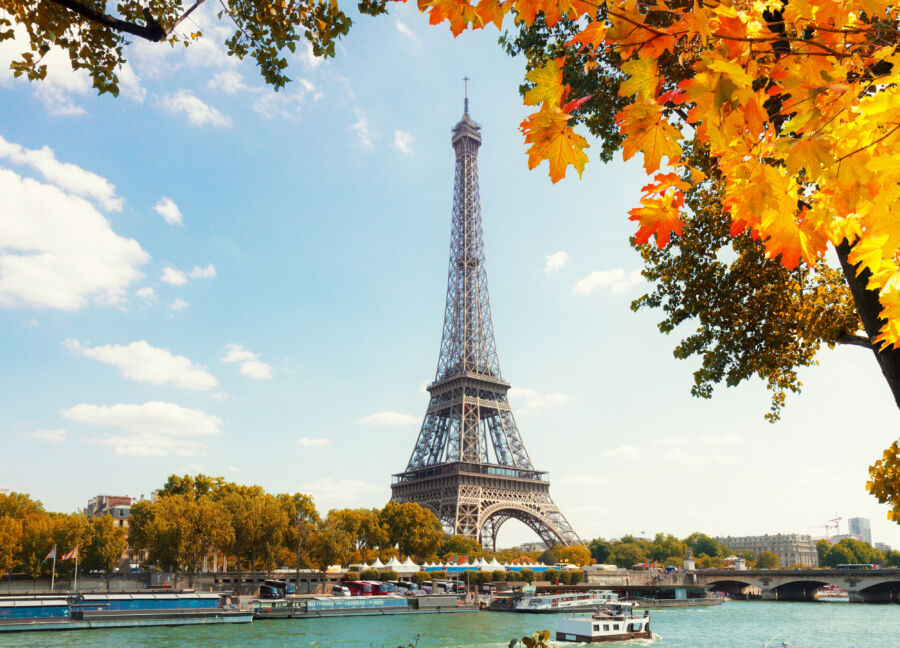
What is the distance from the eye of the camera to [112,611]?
39188 mm

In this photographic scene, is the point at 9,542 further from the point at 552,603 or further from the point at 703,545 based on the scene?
the point at 703,545

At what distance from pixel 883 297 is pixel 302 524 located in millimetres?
61047

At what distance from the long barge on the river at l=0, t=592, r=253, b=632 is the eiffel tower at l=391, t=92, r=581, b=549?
3340 cm

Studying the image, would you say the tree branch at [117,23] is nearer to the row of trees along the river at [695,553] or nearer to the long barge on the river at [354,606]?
the long barge on the river at [354,606]

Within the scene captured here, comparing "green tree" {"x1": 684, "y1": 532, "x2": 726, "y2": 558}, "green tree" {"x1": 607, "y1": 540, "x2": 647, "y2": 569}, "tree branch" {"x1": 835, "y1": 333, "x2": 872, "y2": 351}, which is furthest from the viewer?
"green tree" {"x1": 684, "y1": 532, "x2": 726, "y2": 558}

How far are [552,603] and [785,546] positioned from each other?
5872 inches

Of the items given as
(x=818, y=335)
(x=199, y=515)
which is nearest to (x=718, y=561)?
(x=199, y=515)

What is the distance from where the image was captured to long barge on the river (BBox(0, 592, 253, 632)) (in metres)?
35.8

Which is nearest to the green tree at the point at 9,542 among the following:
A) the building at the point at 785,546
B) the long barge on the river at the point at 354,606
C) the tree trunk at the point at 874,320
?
the long barge on the river at the point at 354,606

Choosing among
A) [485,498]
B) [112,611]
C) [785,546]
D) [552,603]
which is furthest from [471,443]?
[785,546]

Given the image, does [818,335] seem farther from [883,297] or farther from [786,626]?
[786,626]

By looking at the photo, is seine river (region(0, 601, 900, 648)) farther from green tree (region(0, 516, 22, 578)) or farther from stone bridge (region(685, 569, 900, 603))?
stone bridge (region(685, 569, 900, 603))

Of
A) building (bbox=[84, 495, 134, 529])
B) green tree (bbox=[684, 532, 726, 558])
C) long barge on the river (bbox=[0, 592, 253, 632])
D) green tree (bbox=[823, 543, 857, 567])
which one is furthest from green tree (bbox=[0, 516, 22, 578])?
green tree (bbox=[823, 543, 857, 567])

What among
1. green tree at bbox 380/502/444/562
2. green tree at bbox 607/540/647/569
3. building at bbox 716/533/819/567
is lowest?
building at bbox 716/533/819/567
